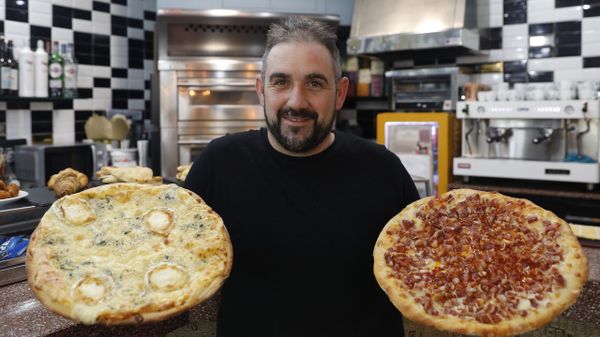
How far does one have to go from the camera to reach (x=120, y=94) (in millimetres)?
5480

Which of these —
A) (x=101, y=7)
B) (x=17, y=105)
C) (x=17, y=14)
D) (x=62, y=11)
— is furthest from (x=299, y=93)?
(x=101, y=7)

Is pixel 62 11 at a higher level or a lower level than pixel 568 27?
higher

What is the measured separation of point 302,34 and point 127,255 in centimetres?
80

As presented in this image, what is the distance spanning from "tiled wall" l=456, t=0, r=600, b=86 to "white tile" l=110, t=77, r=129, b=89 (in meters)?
3.18

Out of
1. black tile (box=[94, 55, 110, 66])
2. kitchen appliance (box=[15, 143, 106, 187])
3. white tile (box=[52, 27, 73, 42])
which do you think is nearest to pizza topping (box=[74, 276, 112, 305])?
kitchen appliance (box=[15, 143, 106, 187])

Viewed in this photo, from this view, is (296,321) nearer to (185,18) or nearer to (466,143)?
(466,143)

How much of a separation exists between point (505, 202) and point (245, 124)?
3634mm

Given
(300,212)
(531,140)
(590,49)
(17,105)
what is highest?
(590,49)

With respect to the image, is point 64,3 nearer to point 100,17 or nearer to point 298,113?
point 100,17

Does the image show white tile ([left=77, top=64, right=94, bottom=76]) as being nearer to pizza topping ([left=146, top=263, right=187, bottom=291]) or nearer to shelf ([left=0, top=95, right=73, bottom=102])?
shelf ([left=0, top=95, right=73, bottom=102])

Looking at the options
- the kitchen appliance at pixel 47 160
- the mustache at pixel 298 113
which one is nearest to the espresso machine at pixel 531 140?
the kitchen appliance at pixel 47 160

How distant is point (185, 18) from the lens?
5027 mm

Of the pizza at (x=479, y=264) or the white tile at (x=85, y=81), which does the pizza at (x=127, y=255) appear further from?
the white tile at (x=85, y=81)

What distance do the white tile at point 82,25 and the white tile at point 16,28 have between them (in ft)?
1.60
